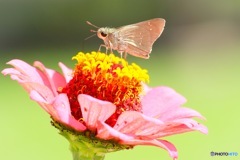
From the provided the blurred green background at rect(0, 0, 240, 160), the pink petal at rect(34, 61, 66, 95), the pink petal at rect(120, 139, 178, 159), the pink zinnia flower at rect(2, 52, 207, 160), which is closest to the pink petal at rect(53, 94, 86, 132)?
the pink zinnia flower at rect(2, 52, 207, 160)

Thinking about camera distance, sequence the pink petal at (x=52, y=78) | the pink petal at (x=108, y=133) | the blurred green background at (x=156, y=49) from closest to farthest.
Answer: the pink petal at (x=108, y=133), the pink petal at (x=52, y=78), the blurred green background at (x=156, y=49)

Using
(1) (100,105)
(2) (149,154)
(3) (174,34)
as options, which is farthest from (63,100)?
(3) (174,34)

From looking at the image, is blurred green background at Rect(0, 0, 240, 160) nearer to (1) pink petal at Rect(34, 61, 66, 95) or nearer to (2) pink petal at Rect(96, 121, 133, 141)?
(1) pink petal at Rect(34, 61, 66, 95)

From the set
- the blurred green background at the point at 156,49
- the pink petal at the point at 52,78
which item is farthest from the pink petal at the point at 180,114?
the blurred green background at the point at 156,49

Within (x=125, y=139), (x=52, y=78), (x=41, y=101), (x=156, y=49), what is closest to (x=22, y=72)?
(x=52, y=78)

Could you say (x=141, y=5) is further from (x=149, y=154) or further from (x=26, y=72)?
(x=26, y=72)

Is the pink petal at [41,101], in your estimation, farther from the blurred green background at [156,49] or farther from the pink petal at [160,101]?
the blurred green background at [156,49]

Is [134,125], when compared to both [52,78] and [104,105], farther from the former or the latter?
[52,78]
